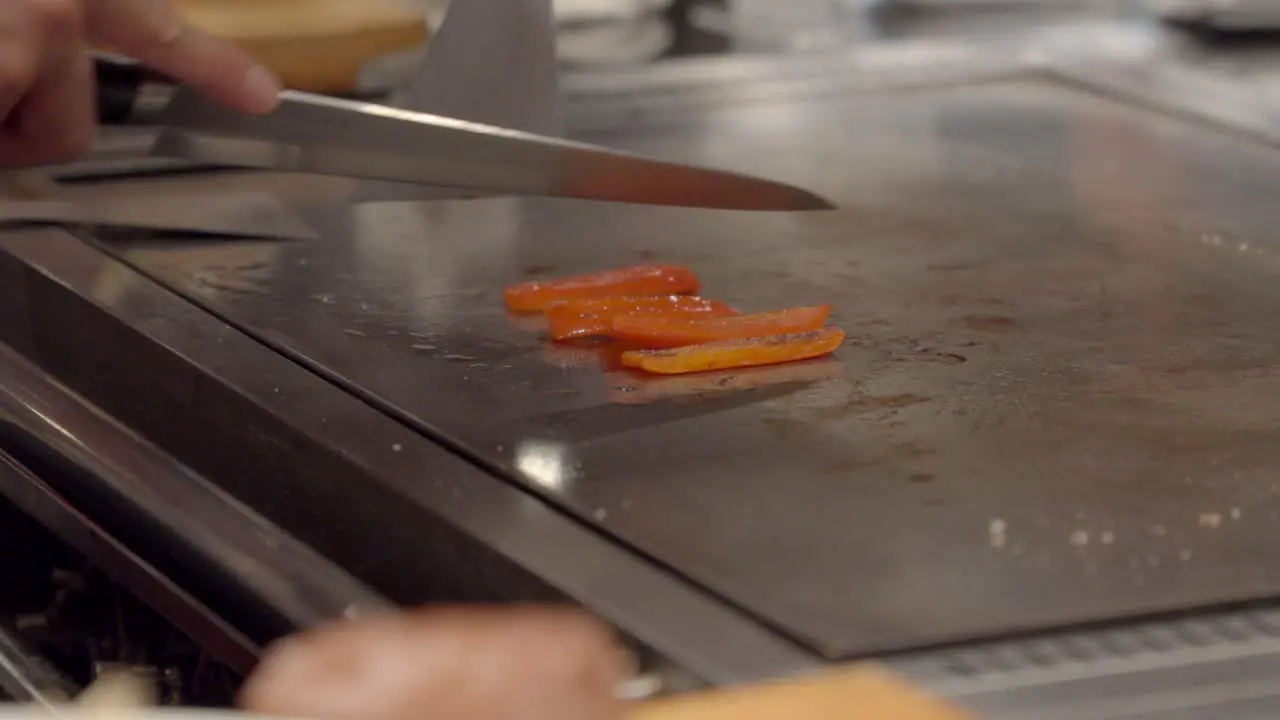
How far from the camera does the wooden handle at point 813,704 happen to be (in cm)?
57

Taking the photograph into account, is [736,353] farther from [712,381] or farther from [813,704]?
[813,704]

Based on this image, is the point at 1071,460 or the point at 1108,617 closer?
the point at 1108,617

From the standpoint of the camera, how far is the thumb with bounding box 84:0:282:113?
1191 millimetres

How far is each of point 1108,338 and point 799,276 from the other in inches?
8.4

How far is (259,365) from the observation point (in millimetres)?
969

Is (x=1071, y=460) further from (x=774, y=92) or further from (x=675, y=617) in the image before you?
(x=774, y=92)

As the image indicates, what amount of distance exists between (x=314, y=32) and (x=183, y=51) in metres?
0.41

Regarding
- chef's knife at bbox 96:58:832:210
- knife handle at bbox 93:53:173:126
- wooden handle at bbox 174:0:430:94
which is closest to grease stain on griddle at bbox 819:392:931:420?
chef's knife at bbox 96:58:832:210

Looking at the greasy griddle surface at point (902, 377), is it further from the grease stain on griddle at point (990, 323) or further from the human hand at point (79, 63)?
the human hand at point (79, 63)

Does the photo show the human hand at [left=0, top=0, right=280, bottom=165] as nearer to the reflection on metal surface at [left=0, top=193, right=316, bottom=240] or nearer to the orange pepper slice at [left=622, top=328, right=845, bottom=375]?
the reflection on metal surface at [left=0, top=193, right=316, bottom=240]

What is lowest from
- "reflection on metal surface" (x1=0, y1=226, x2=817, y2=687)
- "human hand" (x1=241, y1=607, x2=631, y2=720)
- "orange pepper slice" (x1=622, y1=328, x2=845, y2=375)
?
"reflection on metal surface" (x1=0, y1=226, x2=817, y2=687)

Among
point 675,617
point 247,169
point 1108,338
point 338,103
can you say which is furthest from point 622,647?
point 247,169

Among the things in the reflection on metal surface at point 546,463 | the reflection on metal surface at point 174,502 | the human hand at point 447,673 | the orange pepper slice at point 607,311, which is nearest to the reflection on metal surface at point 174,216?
the reflection on metal surface at point 174,502

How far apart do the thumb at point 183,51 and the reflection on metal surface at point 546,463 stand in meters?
0.45
